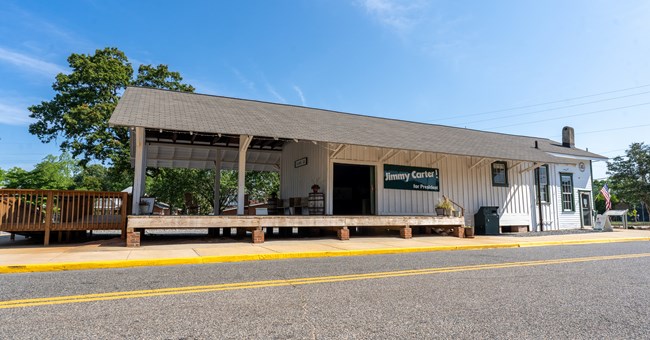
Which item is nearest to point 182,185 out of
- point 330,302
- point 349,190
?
point 349,190

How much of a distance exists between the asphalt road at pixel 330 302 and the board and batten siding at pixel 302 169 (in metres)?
6.99

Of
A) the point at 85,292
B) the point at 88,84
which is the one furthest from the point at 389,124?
the point at 88,84

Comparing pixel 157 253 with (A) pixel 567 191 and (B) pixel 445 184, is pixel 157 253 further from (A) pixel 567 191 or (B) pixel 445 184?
(A) pixel 567 191

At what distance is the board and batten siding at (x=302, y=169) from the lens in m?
14.0

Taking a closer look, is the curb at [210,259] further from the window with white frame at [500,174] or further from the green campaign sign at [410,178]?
the window with white frame at [500,174]

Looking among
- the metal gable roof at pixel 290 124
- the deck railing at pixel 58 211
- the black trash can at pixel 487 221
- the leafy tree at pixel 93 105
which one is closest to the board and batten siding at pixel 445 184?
the black trash can at pixel 487 221

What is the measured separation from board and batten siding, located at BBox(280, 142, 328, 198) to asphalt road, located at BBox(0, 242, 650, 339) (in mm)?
6994

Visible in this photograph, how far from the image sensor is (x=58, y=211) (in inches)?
412

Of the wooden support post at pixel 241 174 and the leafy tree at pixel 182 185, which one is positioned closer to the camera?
the wooden support post at pixel 241 174

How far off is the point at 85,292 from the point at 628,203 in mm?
51412

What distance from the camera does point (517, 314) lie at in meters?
4.08

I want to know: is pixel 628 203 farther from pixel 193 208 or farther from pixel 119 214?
pixel 119 214

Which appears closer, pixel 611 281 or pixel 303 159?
pixel 611 281

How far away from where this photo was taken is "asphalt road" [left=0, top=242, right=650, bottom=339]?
348 centimetres
